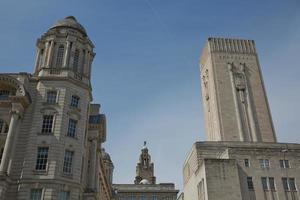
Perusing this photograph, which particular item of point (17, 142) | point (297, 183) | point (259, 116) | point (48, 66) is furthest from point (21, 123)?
point (259, 116)

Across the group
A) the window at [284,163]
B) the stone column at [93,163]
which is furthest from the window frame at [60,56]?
the window at [284,163]

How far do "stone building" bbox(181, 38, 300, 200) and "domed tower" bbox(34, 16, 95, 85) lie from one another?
25.2 meters

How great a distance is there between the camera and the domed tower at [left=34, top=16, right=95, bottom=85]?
Result: 1730 inches

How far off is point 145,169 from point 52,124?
83938mm

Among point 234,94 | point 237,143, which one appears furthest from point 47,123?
point 234,94

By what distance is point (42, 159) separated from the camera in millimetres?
37344

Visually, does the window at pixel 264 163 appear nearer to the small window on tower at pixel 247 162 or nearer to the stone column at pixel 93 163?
the small window on tower at pixel 247 162

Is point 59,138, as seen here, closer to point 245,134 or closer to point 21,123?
point 21,123

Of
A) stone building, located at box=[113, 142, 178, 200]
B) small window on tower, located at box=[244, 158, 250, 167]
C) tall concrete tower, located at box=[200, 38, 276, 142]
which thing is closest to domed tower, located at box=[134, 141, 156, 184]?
stone building, located at box=[113, 142, 178, 200]

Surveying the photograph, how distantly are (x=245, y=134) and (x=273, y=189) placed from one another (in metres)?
25.5

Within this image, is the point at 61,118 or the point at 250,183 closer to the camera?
the point at 61,118

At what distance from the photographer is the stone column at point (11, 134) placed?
35.8 metres

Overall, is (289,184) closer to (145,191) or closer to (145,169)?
(145,191)

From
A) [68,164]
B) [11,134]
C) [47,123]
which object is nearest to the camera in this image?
[11,134]
